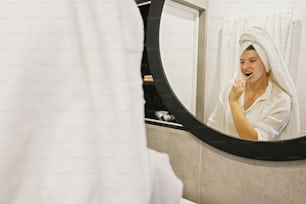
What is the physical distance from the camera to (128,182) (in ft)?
0.84

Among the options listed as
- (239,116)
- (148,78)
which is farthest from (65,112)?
(148,78)

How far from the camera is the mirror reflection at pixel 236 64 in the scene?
665 millimetres

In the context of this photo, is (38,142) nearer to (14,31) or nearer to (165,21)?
(14,31)

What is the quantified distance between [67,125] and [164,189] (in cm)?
18

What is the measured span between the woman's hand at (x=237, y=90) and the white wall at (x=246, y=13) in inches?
2.1

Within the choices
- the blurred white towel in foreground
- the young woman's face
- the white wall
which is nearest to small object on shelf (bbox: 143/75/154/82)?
the white wall

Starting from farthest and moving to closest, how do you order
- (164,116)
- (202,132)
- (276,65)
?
1. (164,116)
2. (202,132)
3. (276,65)

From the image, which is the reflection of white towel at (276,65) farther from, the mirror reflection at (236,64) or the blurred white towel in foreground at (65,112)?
the blurred white towel in foreground at (65,112)

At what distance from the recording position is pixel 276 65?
0.68m

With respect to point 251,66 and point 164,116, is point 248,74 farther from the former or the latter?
point 164,116

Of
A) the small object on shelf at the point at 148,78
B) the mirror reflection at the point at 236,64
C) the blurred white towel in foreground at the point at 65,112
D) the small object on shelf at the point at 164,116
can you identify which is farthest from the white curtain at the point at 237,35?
the blurred white towel in foreground at the point at 65,112

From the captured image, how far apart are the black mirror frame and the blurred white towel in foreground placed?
0.55 metres

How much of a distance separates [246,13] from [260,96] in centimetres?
27

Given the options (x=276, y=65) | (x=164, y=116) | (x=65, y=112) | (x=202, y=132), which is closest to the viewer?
(x=65, y=112)
